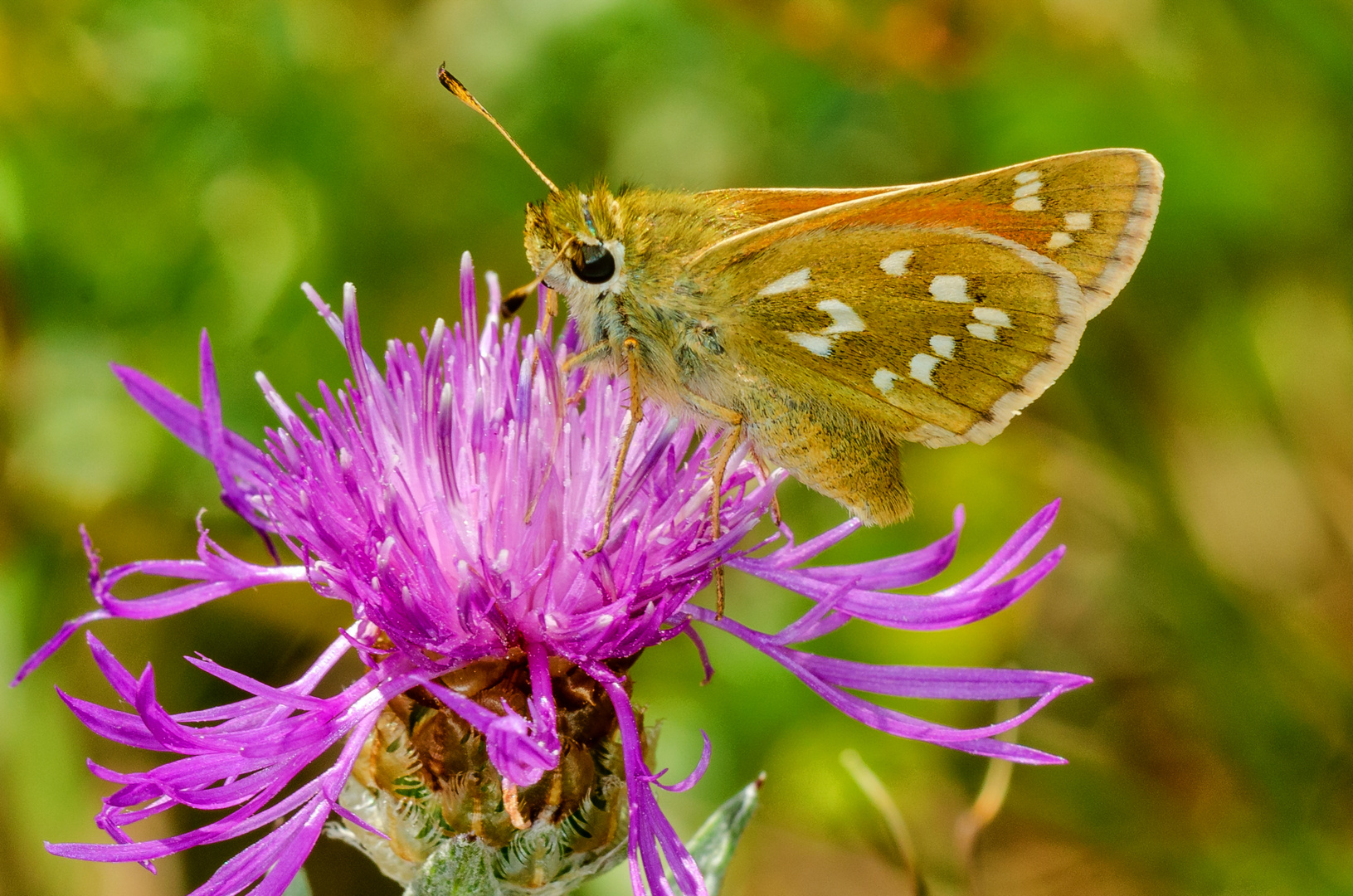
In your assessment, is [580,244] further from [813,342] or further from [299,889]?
[299,889]

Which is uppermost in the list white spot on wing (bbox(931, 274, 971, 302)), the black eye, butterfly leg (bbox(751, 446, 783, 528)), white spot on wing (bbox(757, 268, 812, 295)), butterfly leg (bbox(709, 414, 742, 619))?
the black eye

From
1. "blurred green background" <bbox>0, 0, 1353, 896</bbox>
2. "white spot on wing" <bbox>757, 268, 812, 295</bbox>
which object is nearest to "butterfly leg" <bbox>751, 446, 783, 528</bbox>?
"white spot on wing" <bbox>757, 268, 812, 295</bbox>

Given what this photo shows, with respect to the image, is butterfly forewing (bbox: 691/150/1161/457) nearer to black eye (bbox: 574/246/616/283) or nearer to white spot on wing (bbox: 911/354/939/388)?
white spot on wing (bbox: 911/354/939/388)

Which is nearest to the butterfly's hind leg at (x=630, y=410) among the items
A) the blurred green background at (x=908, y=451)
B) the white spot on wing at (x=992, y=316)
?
the white spot on wing at (x=992, y=316)

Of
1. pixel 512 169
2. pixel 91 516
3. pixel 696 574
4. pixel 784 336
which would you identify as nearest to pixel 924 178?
pixel 512 169

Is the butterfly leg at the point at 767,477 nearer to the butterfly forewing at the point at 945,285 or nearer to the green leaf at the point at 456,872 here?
the butterfly forewing at the point at 945,285

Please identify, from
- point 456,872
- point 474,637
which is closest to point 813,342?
point 474,637
